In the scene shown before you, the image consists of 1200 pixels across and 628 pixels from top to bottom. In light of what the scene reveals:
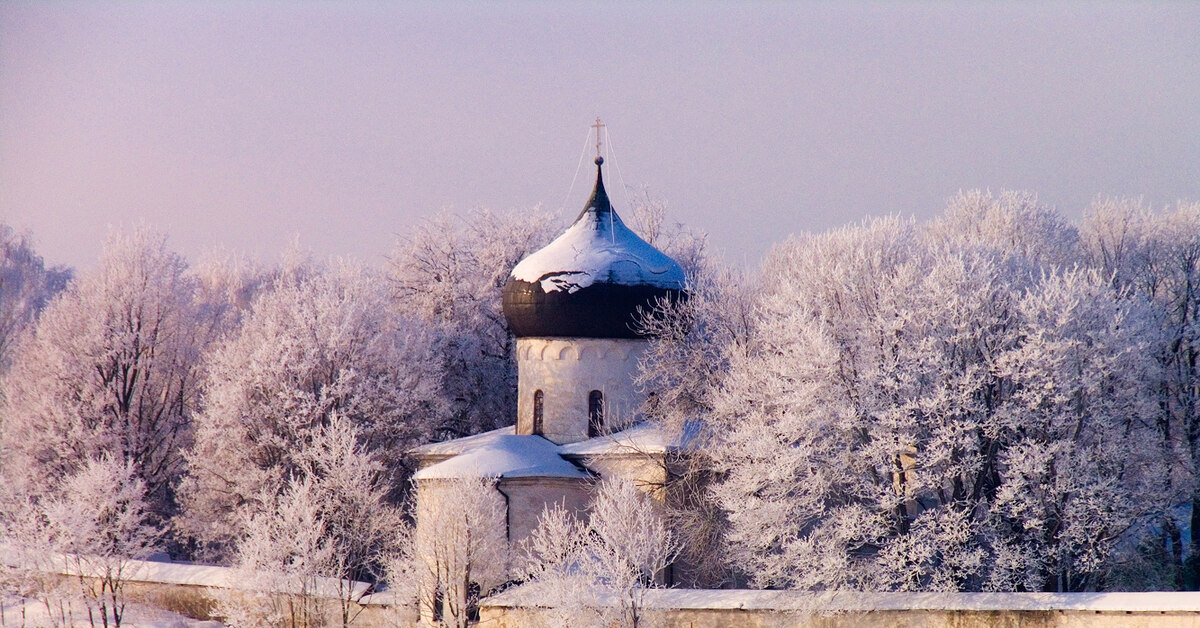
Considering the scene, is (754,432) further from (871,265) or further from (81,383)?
(81,383)

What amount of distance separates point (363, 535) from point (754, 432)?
7.28m

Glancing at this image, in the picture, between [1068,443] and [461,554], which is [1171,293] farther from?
[461,554]

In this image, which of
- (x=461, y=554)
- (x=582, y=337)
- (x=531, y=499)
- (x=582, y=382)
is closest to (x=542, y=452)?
(x=531, y=499)

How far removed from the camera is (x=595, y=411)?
2267 centimetres

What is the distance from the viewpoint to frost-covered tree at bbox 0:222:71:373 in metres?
39.8

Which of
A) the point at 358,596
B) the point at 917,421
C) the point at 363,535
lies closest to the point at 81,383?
the point at 363,535

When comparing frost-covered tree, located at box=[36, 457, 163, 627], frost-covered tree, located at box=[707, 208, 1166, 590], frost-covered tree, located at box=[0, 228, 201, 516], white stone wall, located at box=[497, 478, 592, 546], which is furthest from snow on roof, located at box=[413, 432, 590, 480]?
Result: frost-covered tree, located at box=[0, 228, 201, 516]

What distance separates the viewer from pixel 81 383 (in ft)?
89.3

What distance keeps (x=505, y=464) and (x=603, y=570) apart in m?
4.17

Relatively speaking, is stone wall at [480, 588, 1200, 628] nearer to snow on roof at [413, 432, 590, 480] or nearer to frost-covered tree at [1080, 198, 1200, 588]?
snow on roof at [413, 432, 590, 480]

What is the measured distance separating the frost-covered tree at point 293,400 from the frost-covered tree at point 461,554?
5.20 m

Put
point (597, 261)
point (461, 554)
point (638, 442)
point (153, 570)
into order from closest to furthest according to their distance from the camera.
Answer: point (461, 554), point (638, 442), point (153, 570), point (597, 261)

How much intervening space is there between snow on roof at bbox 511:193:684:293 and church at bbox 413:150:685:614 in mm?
17

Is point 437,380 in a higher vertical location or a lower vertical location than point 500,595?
higher
